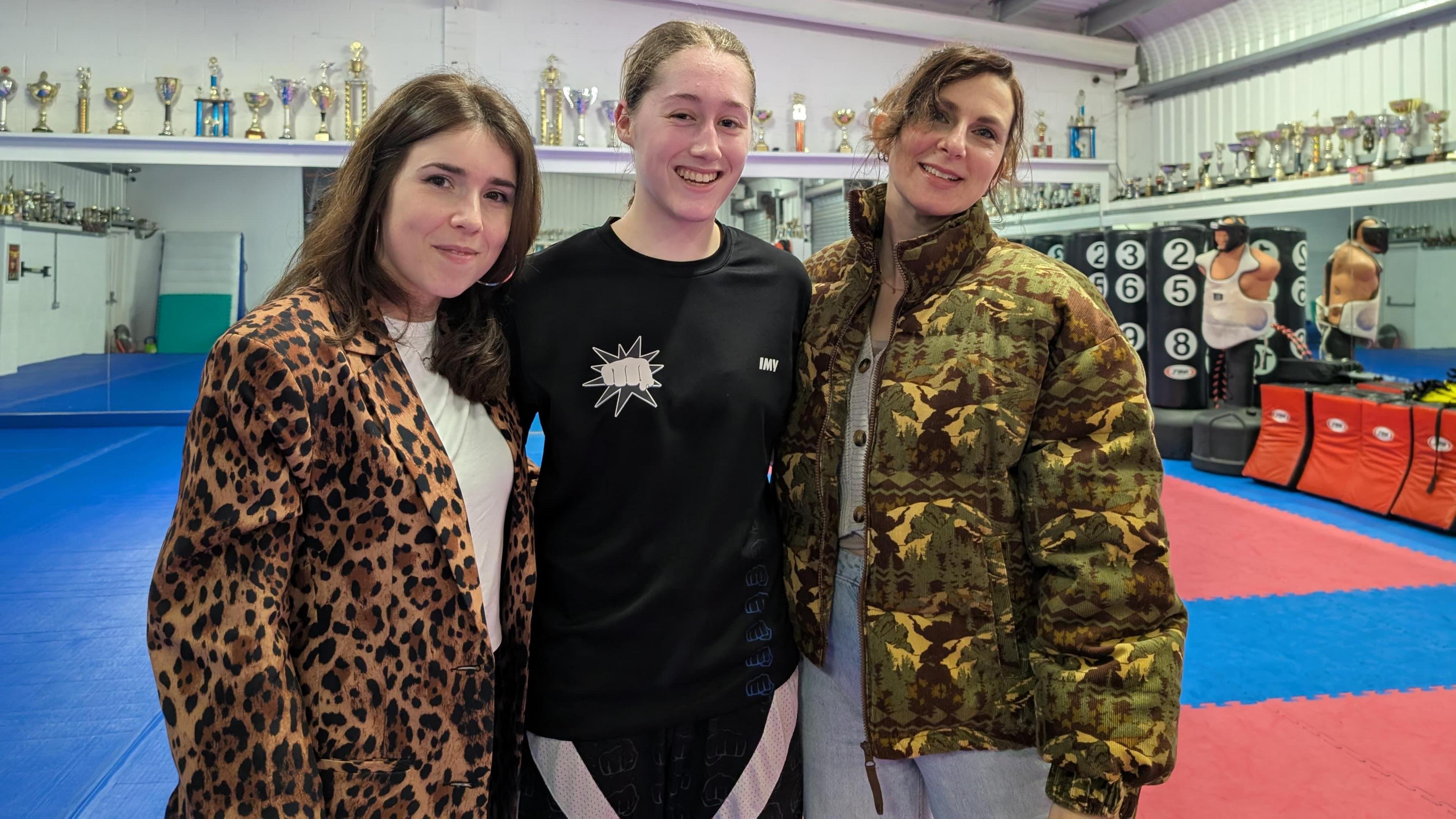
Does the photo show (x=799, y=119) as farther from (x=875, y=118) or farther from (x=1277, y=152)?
(x=875, y=118)

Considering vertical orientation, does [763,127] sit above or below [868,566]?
above

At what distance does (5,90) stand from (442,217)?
439 inches

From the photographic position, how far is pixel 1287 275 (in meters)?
8.02

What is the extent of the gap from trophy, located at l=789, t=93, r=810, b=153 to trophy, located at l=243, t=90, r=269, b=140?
20.0 feet

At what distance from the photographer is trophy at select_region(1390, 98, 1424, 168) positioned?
881cm

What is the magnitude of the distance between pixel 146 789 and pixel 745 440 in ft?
8.26

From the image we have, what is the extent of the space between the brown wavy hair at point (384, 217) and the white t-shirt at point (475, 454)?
24 millimetres

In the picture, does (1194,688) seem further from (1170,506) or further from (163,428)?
(163,428)

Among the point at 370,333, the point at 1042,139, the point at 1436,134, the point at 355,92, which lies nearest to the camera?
the point at 370,333

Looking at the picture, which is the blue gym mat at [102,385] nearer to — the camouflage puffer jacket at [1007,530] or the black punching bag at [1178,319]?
the black punching bag at [1178,319]

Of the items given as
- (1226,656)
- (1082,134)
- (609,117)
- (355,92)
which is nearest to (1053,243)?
(1082,134)

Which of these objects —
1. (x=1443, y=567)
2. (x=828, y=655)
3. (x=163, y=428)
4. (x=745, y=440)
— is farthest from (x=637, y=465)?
(x=163, y=428)

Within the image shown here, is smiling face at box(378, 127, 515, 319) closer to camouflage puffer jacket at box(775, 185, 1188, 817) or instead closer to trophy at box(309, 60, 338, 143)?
camouflage puffer jacket at box(775, 185, 1188, 817)

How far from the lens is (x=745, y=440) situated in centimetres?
166
